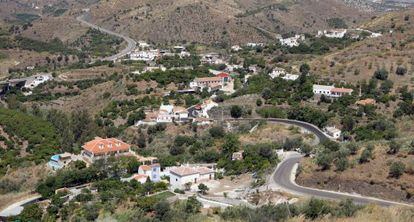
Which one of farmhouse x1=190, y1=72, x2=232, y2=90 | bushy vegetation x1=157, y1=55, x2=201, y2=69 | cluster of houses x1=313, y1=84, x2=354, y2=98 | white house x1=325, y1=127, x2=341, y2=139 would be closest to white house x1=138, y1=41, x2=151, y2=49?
bushy vegetation x1=157, y1=55, x2=201, y2=69

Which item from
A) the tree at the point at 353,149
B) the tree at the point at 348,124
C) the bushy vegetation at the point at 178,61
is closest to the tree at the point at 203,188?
the tree at the point at 353,149

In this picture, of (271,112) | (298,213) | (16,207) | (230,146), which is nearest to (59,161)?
(16,207)

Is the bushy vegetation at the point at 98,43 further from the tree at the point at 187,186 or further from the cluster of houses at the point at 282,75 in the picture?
the tree at the point at 187,186

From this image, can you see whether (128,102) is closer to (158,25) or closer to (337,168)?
(337,168)

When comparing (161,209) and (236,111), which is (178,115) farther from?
(161,209)

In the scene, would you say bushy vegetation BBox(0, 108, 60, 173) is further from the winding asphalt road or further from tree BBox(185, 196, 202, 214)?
tree BBox(185, 196, 202, 214)

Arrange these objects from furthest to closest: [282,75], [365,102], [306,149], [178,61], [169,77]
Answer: [178,61] < [169,77] < [282,75] < [365,102] < [306,149]
